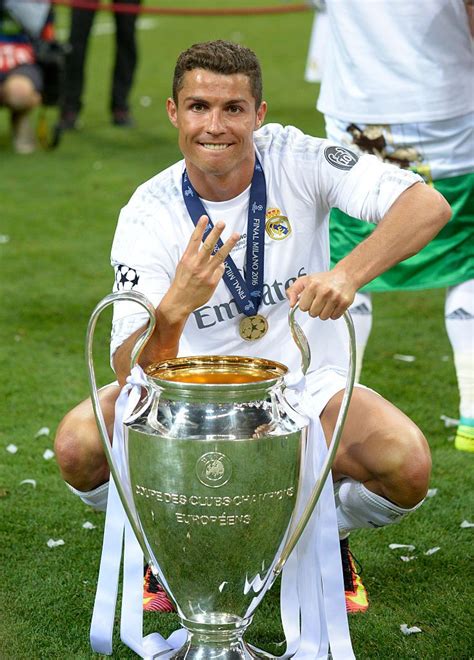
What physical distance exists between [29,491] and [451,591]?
1.27 meters

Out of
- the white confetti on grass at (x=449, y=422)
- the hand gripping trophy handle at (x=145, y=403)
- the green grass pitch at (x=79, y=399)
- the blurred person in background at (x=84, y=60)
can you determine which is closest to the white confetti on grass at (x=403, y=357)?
the green grass pitch at (x=79, y=399)

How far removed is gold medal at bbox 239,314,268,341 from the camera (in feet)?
9.37

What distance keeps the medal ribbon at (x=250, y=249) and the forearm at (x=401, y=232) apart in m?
0.28

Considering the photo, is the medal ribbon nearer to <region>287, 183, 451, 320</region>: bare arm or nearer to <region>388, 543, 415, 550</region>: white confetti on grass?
<region>287, 183, 451, 320</region>: bare arm

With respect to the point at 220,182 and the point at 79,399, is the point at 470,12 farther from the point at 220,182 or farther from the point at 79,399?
the point at 79,399

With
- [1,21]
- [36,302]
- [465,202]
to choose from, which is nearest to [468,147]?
[465,202]

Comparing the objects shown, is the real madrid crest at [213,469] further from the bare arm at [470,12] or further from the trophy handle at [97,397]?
the bare arm at [470,12]

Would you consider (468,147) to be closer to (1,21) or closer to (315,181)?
(315,181)

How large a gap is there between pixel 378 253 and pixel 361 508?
573 mm

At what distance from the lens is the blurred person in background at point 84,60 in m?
8.57

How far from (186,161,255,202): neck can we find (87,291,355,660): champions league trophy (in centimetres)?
47

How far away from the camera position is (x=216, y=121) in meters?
2.70

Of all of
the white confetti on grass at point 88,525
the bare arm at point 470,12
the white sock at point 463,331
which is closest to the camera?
the white confetti on grass at point 88,525

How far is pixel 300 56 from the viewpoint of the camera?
12.6 meters
